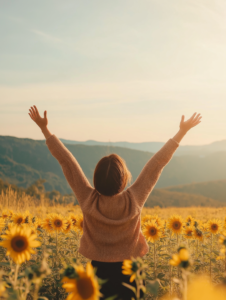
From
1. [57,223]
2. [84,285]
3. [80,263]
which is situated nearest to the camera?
[84,285]

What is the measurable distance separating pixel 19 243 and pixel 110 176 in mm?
931

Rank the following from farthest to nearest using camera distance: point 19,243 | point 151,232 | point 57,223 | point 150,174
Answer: point 57,223 → point 151,232 → point 150,174 → point 19,243

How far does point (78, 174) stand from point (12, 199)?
6.84m

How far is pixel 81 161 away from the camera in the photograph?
16250 centimetres

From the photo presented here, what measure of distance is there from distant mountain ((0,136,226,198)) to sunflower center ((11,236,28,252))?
4589 inches

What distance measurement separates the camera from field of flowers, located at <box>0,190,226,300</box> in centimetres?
138

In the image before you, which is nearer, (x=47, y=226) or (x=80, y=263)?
(x=80, y=263)

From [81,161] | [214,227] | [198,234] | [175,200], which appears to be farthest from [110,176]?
[81,161]

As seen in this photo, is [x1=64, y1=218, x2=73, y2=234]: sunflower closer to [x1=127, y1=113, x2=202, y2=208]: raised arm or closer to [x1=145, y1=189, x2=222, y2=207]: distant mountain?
[x1=127, y1=113, x2=202, y2=208]: raised arm

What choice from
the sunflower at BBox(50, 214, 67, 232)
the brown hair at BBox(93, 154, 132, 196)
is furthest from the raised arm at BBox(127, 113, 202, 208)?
the sunflower at BBox(50, 214, 67, 232)

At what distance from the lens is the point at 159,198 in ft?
225

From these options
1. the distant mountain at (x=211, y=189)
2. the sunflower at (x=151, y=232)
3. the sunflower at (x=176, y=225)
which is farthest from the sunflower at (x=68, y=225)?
the distant mountain at (x=211, y=189)

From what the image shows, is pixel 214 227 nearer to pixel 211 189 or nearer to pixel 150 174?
pixel 150 174

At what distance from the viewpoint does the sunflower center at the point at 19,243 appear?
6.50ft
